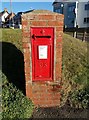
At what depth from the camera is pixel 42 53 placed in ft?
13.9

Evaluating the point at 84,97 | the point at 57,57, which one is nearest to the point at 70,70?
the point at 84,97

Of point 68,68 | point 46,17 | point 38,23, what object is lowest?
point 68,68

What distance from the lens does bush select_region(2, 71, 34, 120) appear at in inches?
155

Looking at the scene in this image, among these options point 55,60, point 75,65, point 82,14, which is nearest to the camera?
point 55,60

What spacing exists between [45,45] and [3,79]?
150 cm

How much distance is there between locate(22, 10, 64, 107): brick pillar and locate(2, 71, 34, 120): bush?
235 mm

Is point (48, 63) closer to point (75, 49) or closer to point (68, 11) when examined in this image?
point (75, 49)

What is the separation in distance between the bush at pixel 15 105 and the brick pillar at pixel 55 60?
0.77ft

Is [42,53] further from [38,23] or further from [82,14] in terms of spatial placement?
[82,14]

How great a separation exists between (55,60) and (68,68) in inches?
62.1

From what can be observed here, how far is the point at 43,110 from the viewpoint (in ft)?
14.7

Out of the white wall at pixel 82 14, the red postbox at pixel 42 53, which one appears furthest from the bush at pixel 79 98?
the white wall at pixel 82 14

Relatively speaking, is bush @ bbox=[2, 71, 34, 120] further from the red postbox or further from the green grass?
the green grass

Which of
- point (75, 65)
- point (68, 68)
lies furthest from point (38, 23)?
point (75, 65)
